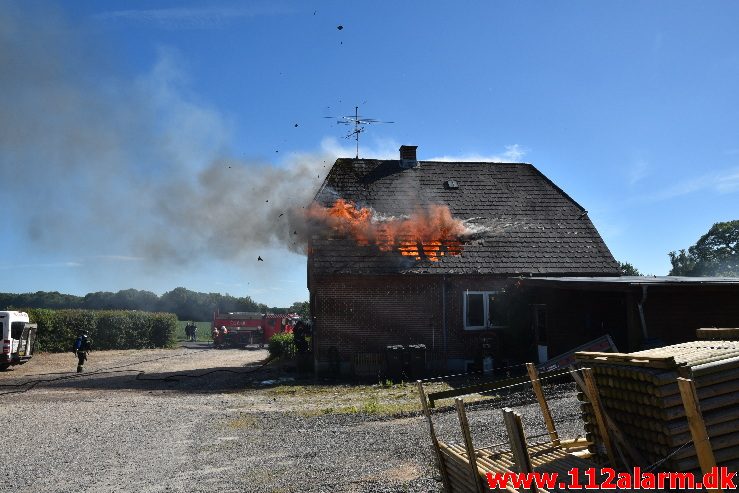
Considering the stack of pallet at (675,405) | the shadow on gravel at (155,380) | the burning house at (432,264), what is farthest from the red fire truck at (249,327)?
the stack of pallet at (675,405)

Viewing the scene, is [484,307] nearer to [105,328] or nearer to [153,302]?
[105,328]

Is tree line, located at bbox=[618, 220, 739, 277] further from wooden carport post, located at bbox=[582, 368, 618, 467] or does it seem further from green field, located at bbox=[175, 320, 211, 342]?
wooden carport post, located at bbox=[582, 368, 618, 467]

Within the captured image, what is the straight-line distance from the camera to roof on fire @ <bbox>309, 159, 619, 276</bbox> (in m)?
18.6

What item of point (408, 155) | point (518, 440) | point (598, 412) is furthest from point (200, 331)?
point (518, 440)

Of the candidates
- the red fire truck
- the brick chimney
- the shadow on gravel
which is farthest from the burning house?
the red fire truck

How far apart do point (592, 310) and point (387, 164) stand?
35.2 ft

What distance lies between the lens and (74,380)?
18109 millimetres

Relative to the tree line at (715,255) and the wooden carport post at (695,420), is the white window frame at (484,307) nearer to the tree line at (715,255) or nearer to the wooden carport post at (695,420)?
the wooden carport post at (695,420)

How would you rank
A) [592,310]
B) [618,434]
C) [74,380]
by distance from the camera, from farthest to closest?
[74,380] < [592,310] < [618,434]

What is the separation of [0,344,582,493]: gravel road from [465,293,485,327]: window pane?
19.2 ft

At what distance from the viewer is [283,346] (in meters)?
23.1

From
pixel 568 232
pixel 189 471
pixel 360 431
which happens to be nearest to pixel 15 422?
pixel 189 471

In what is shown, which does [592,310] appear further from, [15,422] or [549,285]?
[15,422]

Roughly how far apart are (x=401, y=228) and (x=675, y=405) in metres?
15.5
